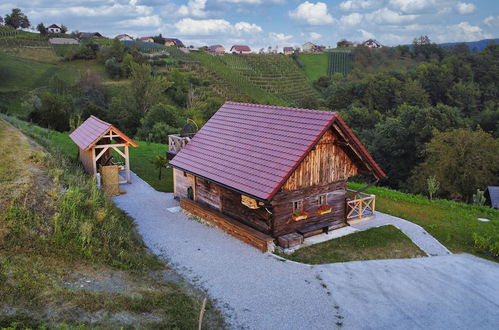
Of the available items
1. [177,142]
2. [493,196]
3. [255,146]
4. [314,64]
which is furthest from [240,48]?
[255,146]

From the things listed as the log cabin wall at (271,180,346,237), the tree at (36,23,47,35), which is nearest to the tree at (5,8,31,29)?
the tree at (36,23,47,35)

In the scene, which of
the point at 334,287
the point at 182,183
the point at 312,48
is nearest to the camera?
the point at 334,287

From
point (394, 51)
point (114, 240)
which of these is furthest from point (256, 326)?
point (394, 51)

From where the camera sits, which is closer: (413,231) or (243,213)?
(243,213)

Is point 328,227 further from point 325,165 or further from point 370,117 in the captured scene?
point 370,117

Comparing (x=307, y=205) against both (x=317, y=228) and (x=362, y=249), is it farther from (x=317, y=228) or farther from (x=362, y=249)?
(x=362, y=249)

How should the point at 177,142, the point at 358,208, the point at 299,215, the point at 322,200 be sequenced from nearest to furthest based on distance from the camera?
the point at 299,215, the point at 322,200, the point at 358,208, the point at 177,142

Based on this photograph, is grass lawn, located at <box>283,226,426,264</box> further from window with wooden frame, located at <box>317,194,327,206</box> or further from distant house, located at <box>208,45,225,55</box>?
distant house, located at <box>208,45,225,55</box>
